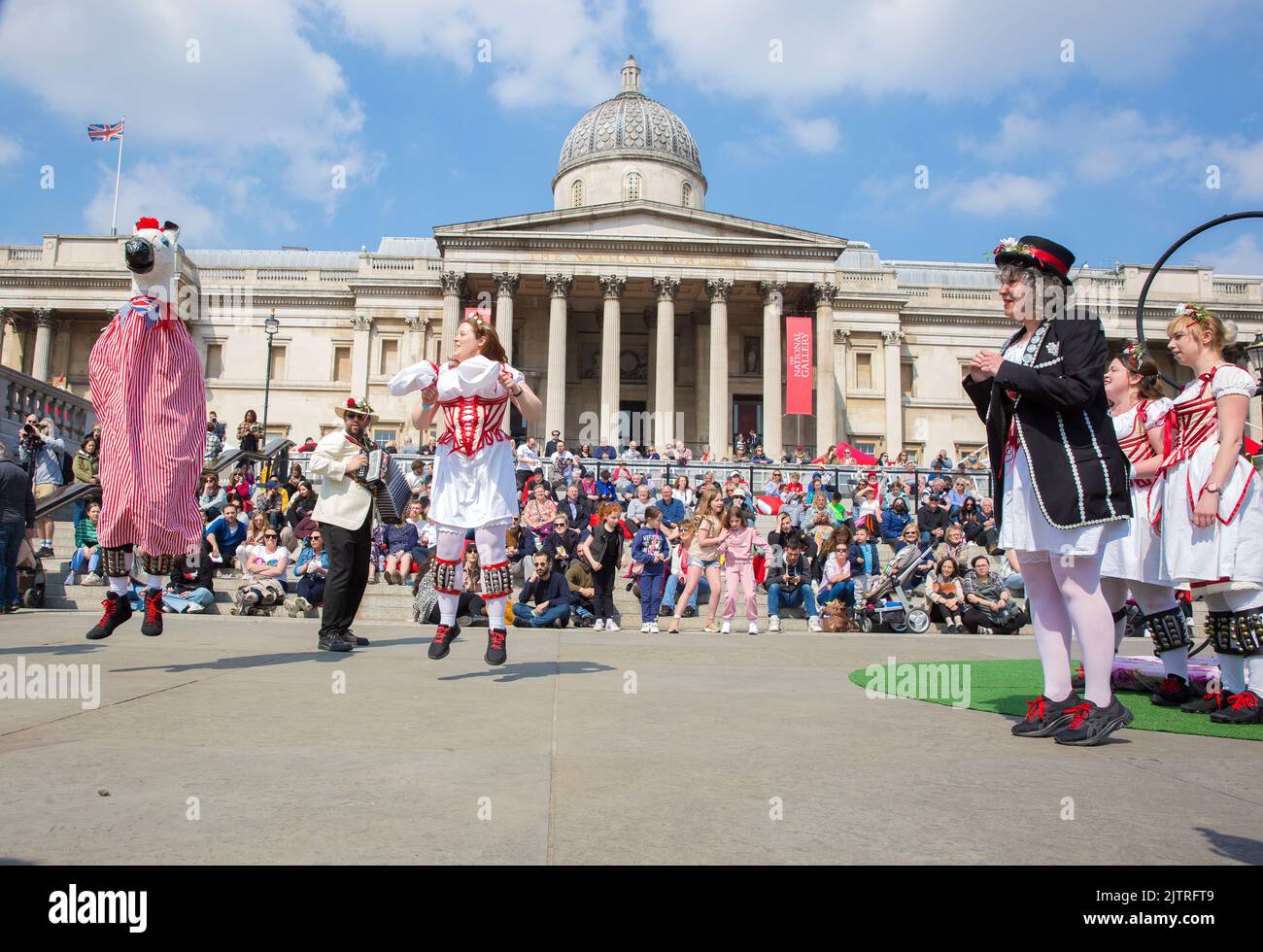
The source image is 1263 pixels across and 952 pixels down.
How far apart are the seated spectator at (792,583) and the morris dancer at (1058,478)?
858 centimetres

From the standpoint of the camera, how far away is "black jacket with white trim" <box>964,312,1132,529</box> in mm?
4059

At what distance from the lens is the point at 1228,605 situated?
16.5 feet

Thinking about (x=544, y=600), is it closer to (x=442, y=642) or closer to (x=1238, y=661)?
(x=442, y=642)

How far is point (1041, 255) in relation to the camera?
441cm

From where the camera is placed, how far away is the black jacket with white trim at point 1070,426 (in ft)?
13.3

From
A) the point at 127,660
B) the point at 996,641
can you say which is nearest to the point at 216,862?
the point at 127,660

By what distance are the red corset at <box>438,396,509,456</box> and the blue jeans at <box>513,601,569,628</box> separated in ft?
21.0

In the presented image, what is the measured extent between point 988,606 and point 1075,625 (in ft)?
30.4

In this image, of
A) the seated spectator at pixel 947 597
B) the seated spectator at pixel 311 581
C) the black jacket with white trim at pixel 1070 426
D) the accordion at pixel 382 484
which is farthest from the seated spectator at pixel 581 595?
the black jacket with white trim at pixel 1070 426

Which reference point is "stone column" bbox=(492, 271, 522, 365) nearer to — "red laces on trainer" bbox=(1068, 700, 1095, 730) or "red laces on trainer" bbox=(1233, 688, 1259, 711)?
"red laces on trainer" bbox=(1233, 688, 1259, 711)

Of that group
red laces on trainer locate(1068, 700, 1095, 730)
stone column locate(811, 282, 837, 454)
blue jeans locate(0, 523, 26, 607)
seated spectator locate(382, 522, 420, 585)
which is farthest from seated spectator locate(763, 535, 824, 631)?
stone column locate(811, 282, 837, 454)

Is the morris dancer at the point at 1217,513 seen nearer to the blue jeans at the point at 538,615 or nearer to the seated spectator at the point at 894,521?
the blue jeans at the point at 538,615
